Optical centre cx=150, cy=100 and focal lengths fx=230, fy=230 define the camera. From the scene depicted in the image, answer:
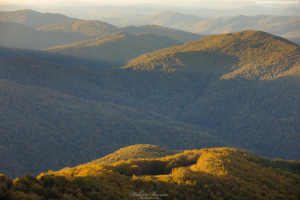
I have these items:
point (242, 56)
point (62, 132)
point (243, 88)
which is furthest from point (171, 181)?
point (242, 56)

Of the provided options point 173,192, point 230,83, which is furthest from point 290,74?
point 173,192

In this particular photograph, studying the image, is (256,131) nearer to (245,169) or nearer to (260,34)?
(260,34)

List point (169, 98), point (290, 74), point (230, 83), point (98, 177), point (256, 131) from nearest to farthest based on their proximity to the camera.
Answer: point (98, 177) → point (256, 131) → point (290, 74) → point (230, 83) → point (169, 98)

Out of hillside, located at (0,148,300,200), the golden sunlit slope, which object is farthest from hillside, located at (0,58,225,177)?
the golden sunlit slope

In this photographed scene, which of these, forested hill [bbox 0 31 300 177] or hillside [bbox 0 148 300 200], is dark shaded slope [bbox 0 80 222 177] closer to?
forested hill [bbox 0 31 300 177]

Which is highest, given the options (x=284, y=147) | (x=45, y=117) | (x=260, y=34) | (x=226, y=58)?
(x=260, y=34)

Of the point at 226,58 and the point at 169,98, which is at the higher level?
the point at 226,58
